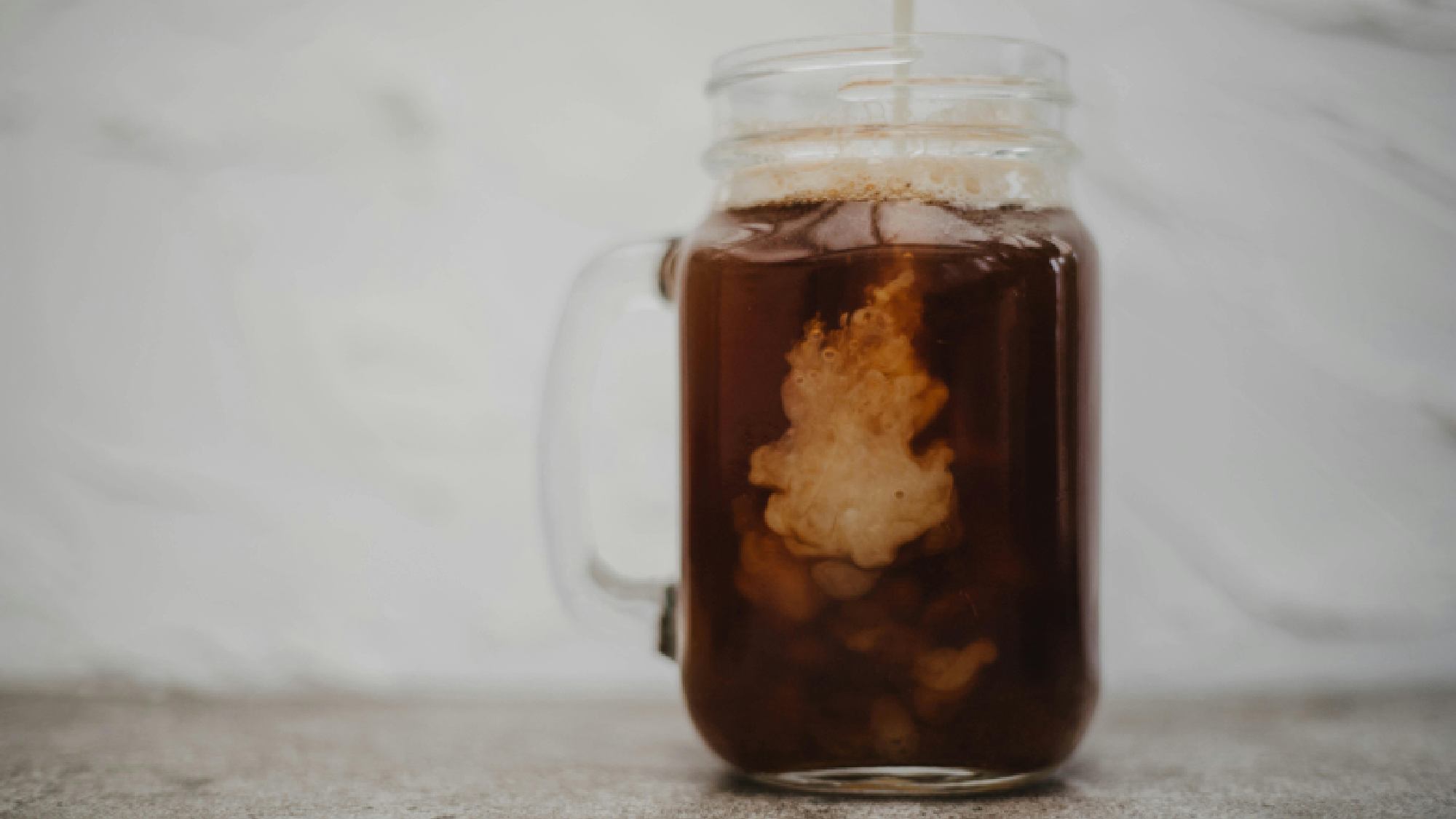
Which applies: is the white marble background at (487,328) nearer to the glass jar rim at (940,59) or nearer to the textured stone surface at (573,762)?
the textured stone surface at (573,762)

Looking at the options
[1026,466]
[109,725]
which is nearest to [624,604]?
[1026,466]

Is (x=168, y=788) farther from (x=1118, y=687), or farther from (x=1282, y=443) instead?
(x=1282, y=443)

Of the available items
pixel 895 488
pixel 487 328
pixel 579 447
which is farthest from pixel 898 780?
pixel 487 328

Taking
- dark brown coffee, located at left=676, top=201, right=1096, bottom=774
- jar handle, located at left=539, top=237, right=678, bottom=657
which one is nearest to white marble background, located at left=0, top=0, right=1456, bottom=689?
jar handle, located at left=539, top=237, right=678, bottom=657

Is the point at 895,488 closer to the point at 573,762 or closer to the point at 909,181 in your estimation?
the point at 909,181

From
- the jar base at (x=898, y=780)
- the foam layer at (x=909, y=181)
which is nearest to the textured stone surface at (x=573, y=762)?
the jar base at (x=898, y=780)
